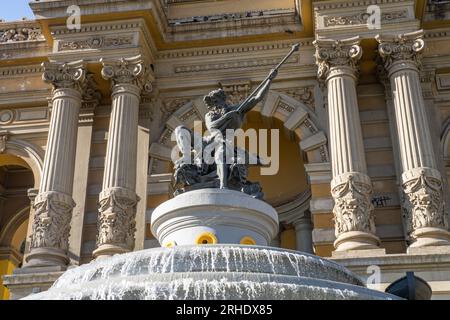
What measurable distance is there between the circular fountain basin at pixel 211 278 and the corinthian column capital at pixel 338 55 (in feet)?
31.9

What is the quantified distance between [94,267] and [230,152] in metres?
4.71

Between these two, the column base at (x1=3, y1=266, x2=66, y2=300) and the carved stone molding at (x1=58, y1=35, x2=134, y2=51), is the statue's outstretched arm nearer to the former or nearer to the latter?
the column base at (x1=3, y1=266, x2=66, y2=300)

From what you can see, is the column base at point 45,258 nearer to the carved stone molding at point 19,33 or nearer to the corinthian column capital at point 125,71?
the corinthian column capital at point 125,71

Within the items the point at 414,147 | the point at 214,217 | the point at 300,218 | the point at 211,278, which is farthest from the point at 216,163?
the point at 300,218

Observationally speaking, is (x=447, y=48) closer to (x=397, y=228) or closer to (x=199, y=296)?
(x=397, y=228)

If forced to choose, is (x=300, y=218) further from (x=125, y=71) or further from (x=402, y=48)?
(x=125, y=71)

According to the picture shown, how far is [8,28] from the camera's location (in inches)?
906

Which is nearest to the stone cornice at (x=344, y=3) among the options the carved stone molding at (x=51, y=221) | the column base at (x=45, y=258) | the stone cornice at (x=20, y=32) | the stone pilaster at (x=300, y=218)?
the stone pilaster at (x=300, y=218)

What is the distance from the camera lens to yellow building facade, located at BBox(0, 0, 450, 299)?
1681cm

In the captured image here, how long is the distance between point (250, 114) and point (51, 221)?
7157 mm

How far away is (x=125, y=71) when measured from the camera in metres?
19.7

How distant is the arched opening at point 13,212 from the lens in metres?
26.5
